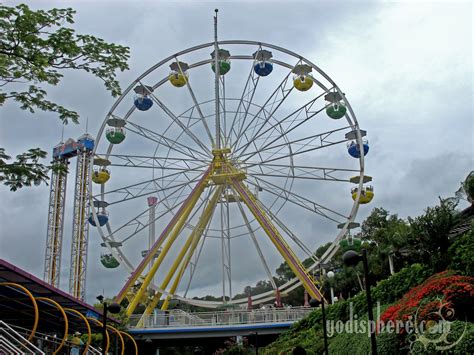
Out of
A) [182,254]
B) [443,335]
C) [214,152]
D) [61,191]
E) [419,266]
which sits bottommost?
[443,335]

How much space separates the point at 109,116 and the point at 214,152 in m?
5.60

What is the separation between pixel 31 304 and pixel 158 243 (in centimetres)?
1145

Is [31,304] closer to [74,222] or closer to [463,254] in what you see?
[463,254]

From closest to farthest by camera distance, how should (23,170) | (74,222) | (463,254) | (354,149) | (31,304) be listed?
(23,170) < (463,254) < (31,304) < (354,149) < (74,222)

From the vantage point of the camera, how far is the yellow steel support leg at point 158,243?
27.0 metres

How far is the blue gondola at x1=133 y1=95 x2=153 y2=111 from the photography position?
90.8 ft

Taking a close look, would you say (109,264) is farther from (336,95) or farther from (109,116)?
(336,95)

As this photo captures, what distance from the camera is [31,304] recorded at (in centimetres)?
1647

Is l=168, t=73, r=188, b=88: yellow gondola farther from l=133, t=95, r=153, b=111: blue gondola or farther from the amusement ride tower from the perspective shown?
the amusement ride tower

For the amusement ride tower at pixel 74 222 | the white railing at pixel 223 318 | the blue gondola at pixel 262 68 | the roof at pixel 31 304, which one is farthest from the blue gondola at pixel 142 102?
the amusement ride tower at pixel 74 222

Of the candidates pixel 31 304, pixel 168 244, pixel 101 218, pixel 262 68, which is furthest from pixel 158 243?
pixel 31 304

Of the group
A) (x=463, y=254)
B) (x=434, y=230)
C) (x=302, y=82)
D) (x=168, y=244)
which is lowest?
(x=463, y=254)

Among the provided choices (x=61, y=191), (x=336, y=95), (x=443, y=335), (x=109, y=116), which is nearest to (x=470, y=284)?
(x=443, y=335)

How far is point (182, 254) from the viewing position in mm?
28250
